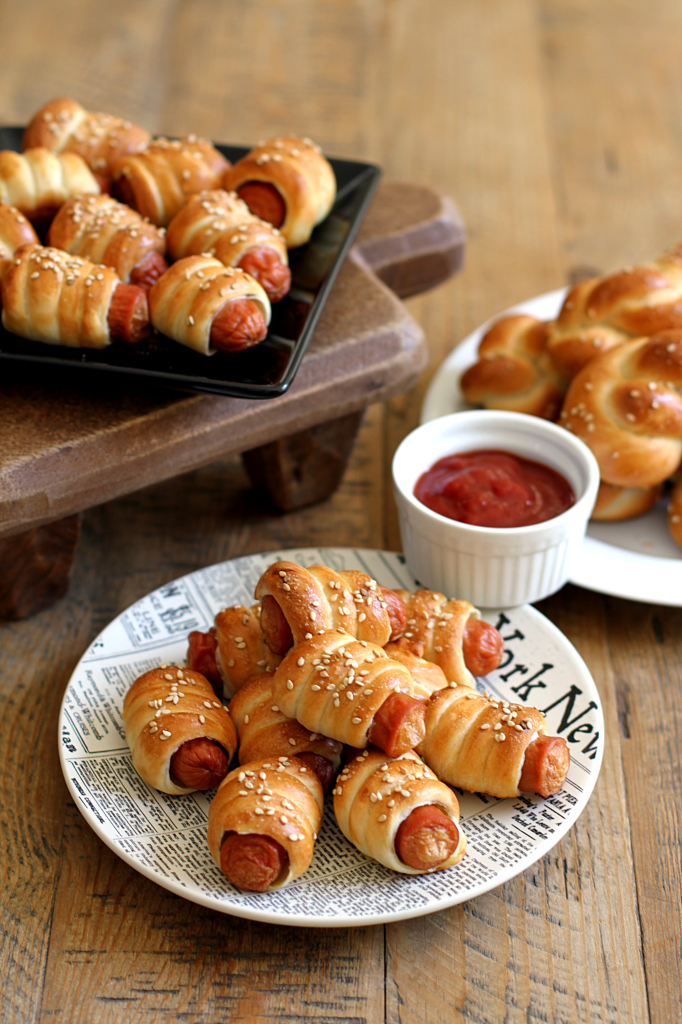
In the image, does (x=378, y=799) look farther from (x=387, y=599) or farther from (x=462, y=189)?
(x=462, y=189)

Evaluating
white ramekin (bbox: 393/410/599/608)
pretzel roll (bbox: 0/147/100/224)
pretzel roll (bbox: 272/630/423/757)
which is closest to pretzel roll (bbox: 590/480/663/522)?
white ramekin (bbox: 393/410/599/608)

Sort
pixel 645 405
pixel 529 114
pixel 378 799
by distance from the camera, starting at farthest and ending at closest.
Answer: pixel 529 114, pixel 645 405, pixel 378 799

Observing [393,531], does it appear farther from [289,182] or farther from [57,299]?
[57,299]

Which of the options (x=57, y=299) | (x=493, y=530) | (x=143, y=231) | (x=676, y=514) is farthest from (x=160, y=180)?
(x=676, y=514)

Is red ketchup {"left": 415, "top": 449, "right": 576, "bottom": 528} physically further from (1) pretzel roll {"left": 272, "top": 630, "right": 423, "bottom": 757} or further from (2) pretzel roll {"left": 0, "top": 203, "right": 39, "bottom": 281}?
(2) pretzel roll {"left": 0, "top": 203, "right": 39, "bottom": 281}

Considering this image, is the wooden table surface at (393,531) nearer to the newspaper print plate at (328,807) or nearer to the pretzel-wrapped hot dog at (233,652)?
the newspaper print plate at (328,807)

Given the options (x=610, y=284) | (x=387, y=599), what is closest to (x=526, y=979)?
(x=387, y=599)
